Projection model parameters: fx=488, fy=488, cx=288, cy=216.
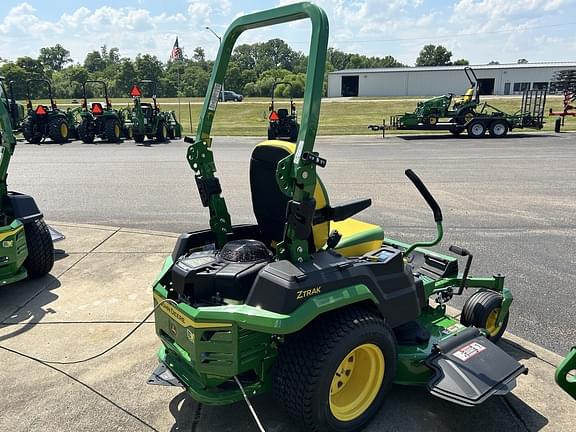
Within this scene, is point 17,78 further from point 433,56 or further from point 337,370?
point 433,56

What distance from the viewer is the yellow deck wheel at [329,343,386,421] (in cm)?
272

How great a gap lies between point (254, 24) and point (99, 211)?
5791 mm

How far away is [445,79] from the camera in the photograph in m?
58.6

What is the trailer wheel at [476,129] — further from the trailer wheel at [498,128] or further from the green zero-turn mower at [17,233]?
the green zero-turn mower at [17,233]

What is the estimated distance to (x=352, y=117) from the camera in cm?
3059

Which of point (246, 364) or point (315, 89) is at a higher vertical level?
point (315, 89)

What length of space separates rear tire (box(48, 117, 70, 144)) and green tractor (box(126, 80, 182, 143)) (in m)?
2.34

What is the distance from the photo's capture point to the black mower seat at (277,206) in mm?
2812

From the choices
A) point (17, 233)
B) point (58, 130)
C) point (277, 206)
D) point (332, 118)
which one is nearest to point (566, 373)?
point (277, 206)

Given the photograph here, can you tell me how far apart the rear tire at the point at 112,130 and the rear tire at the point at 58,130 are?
1518mm

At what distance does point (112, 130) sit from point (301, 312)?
18.0m

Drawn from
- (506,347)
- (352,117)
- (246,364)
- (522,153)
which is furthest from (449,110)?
(246,364)

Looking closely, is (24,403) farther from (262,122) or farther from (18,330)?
(262,122)

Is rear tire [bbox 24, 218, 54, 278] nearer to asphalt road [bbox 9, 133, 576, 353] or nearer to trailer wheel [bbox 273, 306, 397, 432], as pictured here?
asphalt road [bbox 9, 133, 576, 353]
